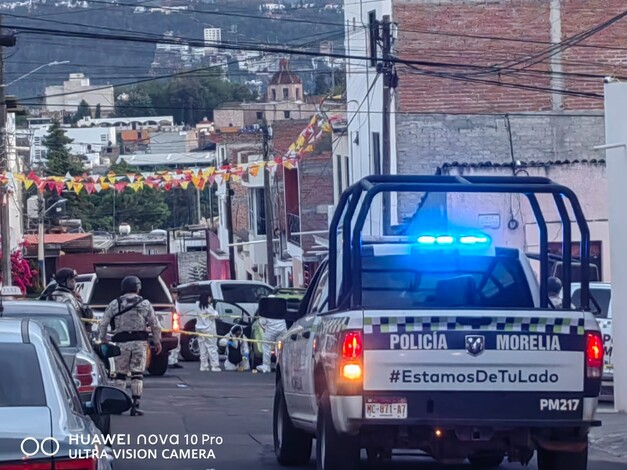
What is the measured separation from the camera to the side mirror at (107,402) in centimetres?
734

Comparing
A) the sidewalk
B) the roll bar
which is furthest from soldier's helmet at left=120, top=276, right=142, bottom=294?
the roll bar

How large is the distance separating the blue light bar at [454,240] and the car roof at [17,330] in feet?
12.3

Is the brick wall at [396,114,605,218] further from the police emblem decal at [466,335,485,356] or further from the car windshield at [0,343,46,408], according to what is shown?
the car windshield at [0,343,46,408]

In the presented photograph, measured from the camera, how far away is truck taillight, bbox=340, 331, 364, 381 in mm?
8961

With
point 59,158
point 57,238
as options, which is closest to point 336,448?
point 57,238

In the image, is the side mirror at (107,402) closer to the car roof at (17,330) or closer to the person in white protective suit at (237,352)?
the car roof at (17,330)

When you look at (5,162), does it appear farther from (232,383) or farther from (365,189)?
(365,189)

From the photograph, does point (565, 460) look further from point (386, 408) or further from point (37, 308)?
point (37, 308)

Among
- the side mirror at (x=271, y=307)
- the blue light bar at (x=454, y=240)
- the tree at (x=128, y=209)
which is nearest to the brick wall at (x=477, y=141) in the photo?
the side mirror at (x=271, y=307)

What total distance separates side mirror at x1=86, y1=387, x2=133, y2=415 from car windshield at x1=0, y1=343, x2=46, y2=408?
789 millimetres

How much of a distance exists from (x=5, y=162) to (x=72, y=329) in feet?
84.3

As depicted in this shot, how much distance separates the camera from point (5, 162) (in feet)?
121

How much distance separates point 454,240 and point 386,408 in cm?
175

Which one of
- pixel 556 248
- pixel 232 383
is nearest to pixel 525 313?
pixel 232 383
